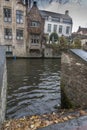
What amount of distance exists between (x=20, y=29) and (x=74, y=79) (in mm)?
24661

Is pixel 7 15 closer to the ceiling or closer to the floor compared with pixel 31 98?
closer to the ceiling

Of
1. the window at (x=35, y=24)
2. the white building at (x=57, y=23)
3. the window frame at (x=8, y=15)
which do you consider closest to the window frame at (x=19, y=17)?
the window frame at (x=8, y=15)

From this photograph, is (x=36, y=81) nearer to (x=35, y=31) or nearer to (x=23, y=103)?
(x=23, y=103)

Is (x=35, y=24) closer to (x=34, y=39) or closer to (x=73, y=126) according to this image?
(x=34, y=39)

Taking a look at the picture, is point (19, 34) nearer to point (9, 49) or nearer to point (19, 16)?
point (19, 16)

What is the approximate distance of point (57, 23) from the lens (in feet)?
131

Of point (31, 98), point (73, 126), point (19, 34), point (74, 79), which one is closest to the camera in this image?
point (73, 126)

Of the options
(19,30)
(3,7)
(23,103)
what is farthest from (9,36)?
(23,103)

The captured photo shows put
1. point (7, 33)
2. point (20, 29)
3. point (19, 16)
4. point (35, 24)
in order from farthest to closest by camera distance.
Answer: point (35, 24)
point (20, 29)
point (19, 16)
point (7, 33)

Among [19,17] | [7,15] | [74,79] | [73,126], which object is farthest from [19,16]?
[73,126]

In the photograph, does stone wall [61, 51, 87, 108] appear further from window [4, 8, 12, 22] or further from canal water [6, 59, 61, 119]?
window [4, 8, 12, 22]

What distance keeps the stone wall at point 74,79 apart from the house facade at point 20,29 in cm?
2173

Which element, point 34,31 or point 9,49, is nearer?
point 9,49

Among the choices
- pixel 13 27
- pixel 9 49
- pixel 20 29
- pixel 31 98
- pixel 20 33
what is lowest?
pixel 31 98
